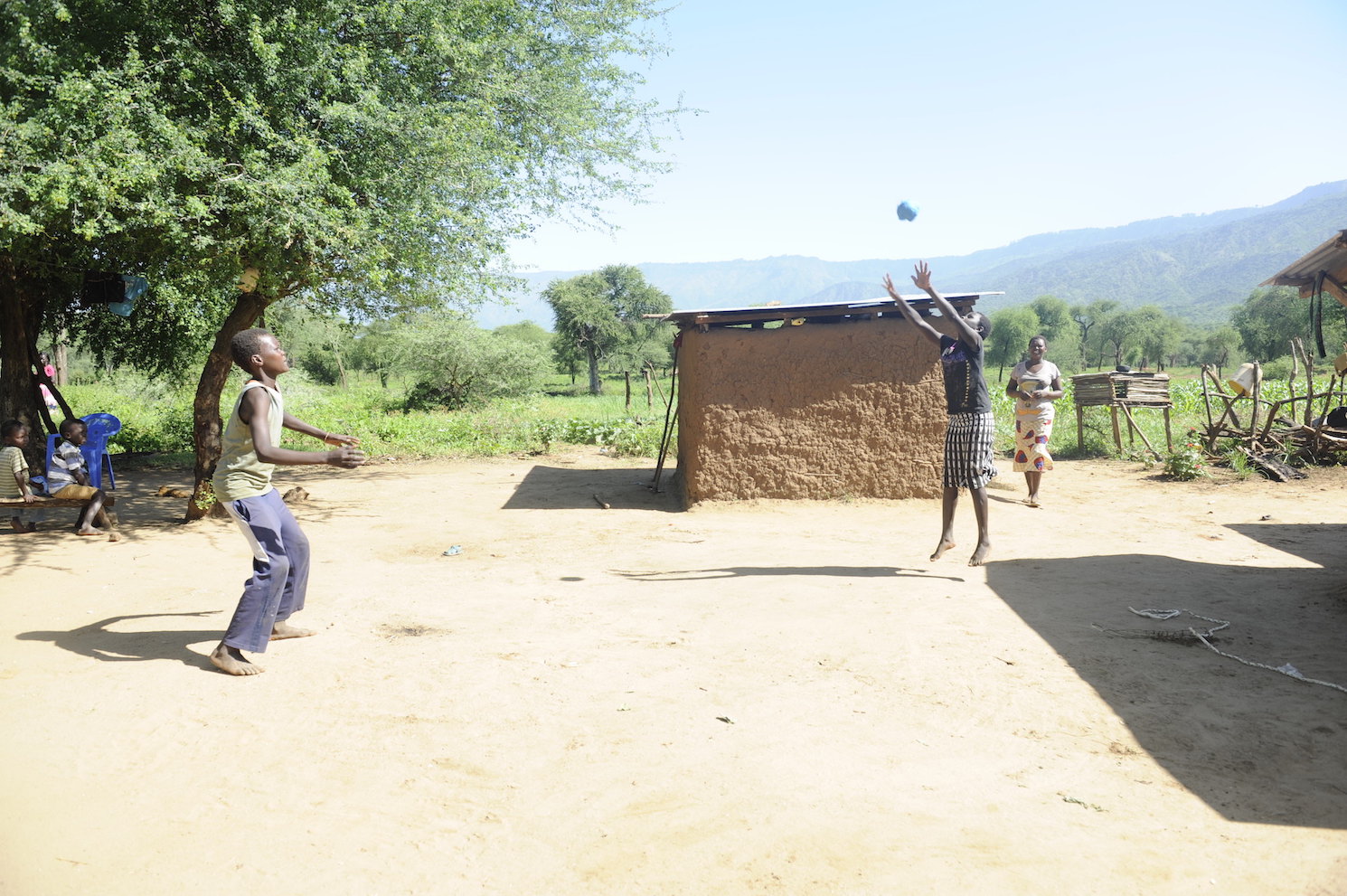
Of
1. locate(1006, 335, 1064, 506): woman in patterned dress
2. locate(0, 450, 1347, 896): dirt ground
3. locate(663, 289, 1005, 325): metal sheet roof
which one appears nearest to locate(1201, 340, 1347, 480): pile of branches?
locate(1006, 335, 1064, 506): woman in patterned dress

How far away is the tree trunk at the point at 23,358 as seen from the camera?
10.5 meters

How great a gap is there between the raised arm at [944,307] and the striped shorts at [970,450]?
534 mm

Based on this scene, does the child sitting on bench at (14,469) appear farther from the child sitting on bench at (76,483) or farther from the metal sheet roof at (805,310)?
the metal sheet roof at (805,310)

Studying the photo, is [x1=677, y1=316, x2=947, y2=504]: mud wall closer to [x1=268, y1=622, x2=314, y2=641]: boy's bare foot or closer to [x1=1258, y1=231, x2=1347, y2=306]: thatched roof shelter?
[x1=1258, y1=231, x2=1347, y2=306]: thatched roof shelter

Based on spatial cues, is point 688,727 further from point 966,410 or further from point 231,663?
point 966,410

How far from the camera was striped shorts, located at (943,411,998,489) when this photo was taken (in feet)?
20.5

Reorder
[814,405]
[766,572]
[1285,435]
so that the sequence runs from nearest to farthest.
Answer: [766,572] → [814,405] → [1285,435]

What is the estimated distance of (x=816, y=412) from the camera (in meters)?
9.45

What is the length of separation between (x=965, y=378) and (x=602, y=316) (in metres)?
48.7

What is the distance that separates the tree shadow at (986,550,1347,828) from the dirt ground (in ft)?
0.08

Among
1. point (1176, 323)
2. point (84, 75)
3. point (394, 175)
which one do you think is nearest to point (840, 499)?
point (394, 175)

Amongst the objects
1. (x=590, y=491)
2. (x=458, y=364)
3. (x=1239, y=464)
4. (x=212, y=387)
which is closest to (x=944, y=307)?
(x=590, y=491)

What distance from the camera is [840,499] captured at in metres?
9.59

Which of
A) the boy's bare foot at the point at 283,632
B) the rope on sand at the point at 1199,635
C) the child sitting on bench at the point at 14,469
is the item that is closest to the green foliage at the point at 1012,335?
the rope on sand at the point at 1199,635
